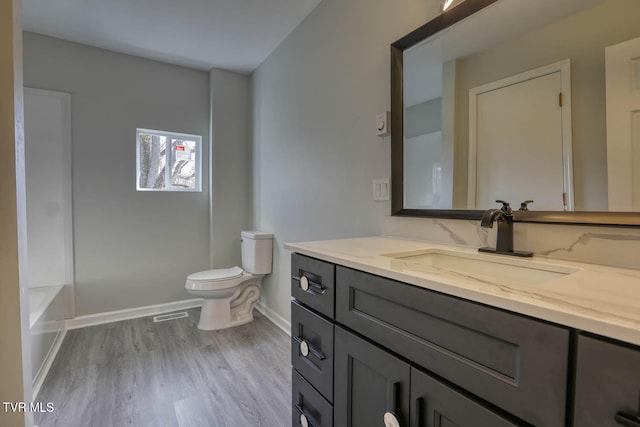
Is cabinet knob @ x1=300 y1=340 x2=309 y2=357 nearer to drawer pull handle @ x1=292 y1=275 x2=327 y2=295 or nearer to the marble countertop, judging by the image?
drawer pull handle @ x1=292 y1=275 x2=327 y2=295

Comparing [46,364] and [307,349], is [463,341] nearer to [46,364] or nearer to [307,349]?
[307,349]

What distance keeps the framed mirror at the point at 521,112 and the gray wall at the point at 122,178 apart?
2.39m

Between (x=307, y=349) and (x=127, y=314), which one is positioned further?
(x=127, y=314)

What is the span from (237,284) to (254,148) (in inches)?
55.2

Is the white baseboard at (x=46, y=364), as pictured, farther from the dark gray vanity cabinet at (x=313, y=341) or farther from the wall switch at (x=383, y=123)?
the wall switch at (x=383, y=123)

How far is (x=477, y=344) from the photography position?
584 mm

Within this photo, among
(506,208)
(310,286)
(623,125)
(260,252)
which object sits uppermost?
(623,125)

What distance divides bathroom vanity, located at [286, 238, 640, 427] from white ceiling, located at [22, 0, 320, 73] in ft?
6.37

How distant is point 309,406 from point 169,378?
1.21 m

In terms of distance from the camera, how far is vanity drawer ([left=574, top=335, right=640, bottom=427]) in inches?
15.9

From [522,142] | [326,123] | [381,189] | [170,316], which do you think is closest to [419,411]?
[522,142]

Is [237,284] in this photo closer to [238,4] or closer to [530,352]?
[238,4]

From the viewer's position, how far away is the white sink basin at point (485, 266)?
0.83 meters

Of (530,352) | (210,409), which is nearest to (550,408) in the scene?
(530,352)
